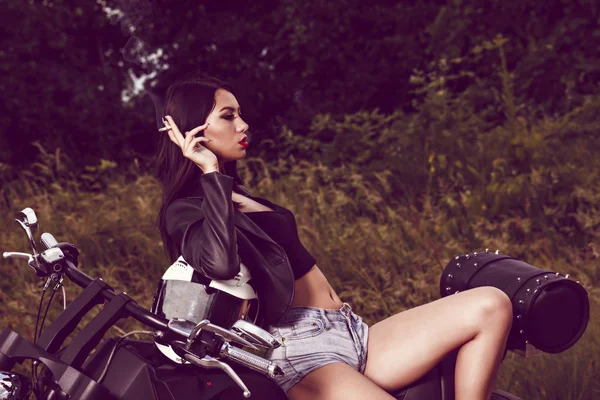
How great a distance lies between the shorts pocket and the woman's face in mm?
589

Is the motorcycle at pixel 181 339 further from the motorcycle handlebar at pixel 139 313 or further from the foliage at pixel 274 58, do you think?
the foliage at pixel 274 58

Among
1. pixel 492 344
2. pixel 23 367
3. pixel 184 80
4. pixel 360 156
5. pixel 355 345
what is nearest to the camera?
pixel 492 344

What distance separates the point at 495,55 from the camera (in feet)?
25.7

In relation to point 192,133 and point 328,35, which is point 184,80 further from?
point 328,35

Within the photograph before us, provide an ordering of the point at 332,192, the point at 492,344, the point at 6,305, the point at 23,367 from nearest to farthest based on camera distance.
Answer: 1. the point at 492,344
2. the point at 23,367
3. the point at 6,305
4. the point at 332,192

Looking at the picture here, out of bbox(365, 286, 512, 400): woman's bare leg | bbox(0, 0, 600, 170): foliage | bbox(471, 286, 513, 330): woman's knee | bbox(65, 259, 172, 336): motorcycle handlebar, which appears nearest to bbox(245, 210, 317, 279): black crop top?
bbox(365, 286, 512, 400): woman's bare leg

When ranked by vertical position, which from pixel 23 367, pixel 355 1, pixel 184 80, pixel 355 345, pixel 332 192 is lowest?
pixel 23 367

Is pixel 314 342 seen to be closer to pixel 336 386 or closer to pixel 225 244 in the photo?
pixel 336 386

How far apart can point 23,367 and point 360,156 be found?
3512mm

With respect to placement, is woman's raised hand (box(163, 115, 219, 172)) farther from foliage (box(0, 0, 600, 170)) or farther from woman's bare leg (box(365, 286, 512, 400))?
foliage (box(0, 0, 600, 170))

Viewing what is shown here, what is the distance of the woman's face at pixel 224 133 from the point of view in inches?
95.9

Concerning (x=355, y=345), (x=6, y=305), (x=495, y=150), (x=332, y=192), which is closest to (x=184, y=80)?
(x=355, y=345)

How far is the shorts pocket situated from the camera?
2.22m

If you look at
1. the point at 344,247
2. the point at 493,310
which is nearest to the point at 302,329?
the point at 493,310
